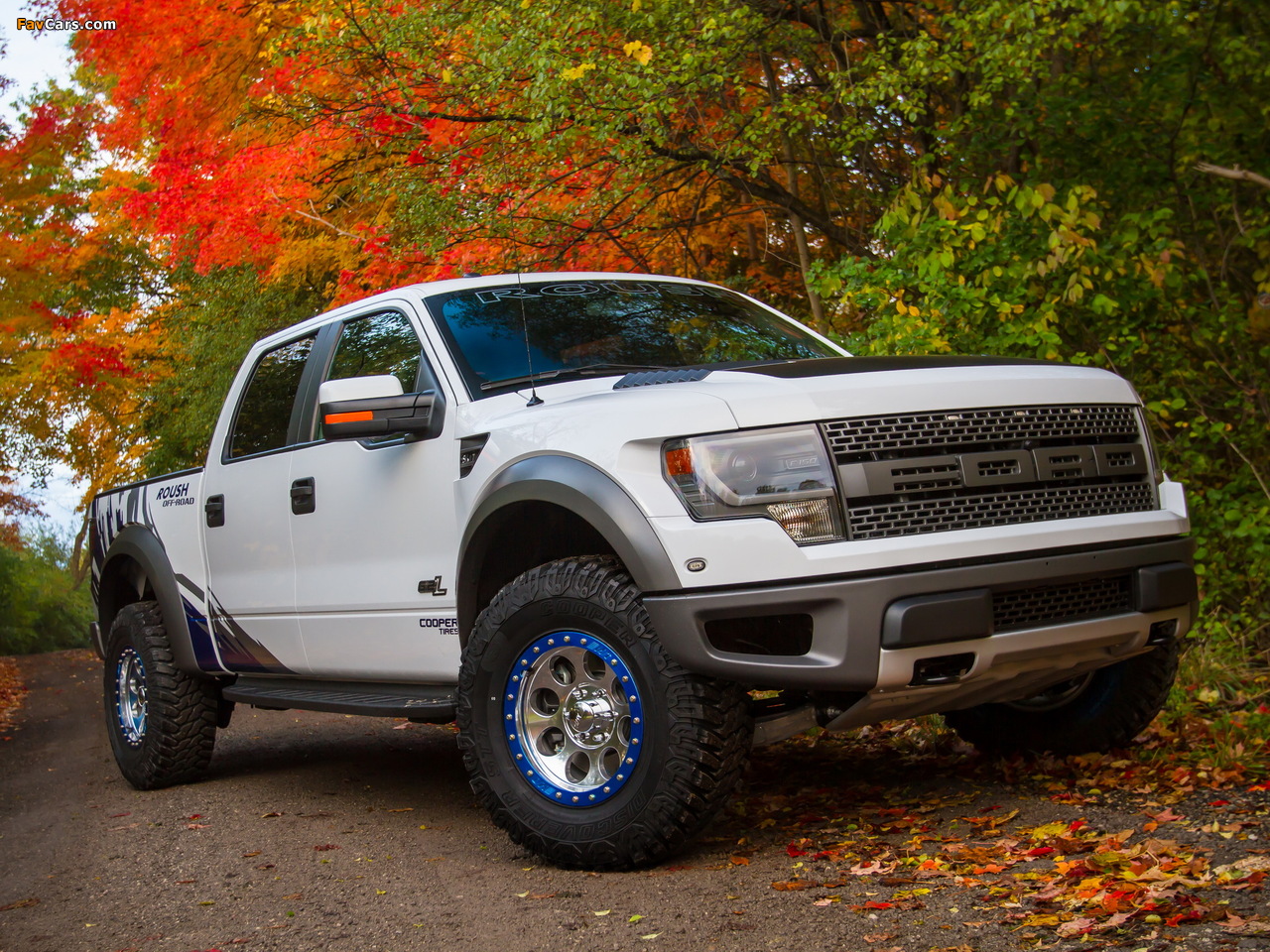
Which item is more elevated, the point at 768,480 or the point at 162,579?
the point at 768,480

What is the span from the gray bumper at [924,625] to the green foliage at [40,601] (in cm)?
1974

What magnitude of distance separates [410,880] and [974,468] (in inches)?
89.1

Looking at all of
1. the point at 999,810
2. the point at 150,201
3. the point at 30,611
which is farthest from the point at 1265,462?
the point at 30,611

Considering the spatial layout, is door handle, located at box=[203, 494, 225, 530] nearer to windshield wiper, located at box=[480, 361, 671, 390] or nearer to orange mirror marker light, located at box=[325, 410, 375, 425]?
orange mirror marker light, located at box=[325, 410, 375, 425]

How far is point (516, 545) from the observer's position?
4.84 m

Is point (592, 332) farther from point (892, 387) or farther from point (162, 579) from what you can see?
point (162, 579)

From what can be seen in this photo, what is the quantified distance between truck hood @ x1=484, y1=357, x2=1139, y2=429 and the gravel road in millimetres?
1387

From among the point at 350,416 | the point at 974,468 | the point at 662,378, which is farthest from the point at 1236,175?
the point at 350,416

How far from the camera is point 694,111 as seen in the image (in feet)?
33.0

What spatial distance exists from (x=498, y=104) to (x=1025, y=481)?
7013 mm

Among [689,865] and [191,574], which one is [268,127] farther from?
[689,865]

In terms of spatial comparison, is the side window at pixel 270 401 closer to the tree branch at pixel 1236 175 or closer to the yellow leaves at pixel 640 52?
the yellow leaves at pixel 640 52

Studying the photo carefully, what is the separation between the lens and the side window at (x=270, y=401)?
20.1 feet

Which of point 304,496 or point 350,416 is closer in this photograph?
point 350,416
